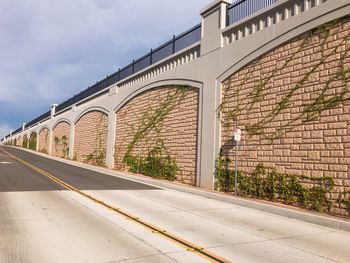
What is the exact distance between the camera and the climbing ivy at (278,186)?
404 inches

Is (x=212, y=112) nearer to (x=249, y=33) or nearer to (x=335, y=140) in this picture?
(x=249, y=33)

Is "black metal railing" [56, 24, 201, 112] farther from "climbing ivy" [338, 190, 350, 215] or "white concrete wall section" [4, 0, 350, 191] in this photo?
"climbing ivy" [338, 190, 350, 215]

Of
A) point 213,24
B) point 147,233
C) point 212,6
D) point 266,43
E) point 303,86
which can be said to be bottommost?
point 147,233

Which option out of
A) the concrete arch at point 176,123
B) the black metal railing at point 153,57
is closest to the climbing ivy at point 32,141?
the black metal railing at point 153,57

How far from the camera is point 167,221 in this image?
8414 millimetres

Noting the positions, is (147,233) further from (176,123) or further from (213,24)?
(176,123)

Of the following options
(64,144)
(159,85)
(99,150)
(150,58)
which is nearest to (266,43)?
(159,85)

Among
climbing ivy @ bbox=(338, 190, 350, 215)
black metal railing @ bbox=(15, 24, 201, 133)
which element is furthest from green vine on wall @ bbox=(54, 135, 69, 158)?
climbing ivy @ bbox=(338, 190, 350, 215)

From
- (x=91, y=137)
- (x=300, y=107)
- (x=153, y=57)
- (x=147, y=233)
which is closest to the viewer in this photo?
(x=147, y=233)

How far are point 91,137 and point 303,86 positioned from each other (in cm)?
2172

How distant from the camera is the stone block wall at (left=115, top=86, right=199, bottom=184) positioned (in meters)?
16.6

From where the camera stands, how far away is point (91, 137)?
30.3 meters

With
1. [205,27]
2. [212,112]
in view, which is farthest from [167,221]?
[205,27]

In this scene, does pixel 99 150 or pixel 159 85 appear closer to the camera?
pixel 159 85
